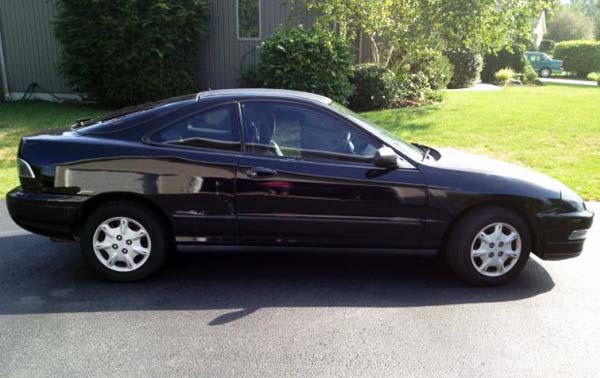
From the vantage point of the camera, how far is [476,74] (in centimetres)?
2230

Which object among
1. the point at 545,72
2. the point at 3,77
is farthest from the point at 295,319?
the point at 545,72

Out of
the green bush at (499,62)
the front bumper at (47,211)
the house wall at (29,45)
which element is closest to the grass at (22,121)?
the house wall at (29,45)

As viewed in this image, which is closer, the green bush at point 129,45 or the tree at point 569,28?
the green bush at point 129,45

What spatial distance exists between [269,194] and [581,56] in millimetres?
39717

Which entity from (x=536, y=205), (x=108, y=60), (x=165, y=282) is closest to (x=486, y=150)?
(x=536, y=205)

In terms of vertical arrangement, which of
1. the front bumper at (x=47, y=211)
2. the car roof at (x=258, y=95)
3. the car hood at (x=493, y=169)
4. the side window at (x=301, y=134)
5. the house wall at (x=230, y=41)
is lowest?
the front bumper at (x=47, y=211)

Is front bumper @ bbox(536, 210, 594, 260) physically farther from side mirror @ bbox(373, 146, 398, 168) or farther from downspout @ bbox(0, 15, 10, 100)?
downspout @ bbox(0, 15, 10, 100)

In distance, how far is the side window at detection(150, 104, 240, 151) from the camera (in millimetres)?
4395

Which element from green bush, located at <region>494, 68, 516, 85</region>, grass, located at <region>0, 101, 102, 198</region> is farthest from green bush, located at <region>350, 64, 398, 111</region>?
green bush, located at <region>494, 68, 516, 85</region>

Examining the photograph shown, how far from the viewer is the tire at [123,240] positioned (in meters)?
4.34

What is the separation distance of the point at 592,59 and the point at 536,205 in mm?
38034

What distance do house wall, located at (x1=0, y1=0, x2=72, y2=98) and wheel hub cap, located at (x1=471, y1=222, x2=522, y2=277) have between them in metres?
14.4

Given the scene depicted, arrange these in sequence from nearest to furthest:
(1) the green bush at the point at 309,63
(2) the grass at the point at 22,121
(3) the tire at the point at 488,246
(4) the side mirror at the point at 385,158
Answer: (4) the side mirror at the point at 385,158 < (3) the tire at the point at 488,246 < (2) the grass at the point at 22,121 < (1) the green bush at the point at 309,63

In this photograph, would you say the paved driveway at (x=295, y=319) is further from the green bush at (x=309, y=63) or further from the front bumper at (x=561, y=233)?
the green bush at (x=309, y=63)
